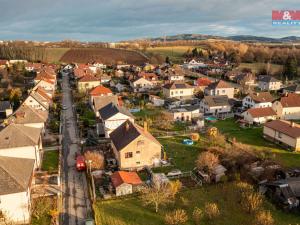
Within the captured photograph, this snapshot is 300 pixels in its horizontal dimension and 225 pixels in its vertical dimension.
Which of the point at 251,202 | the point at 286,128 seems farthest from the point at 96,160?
the point at 286,128

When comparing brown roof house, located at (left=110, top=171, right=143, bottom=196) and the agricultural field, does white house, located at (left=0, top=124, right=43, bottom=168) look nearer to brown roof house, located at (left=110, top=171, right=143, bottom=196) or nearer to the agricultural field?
brown roof house, located at (left=110, top=171, right=143, bottom=196)

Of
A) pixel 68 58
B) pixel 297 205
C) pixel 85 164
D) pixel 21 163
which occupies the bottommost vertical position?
pixel 297 205

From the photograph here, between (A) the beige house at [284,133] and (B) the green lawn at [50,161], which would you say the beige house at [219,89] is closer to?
(A) the beige house at [284,133]

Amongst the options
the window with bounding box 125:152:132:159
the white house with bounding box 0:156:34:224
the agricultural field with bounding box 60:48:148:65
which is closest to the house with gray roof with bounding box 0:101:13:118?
the window with bounding box 125:152:132:159

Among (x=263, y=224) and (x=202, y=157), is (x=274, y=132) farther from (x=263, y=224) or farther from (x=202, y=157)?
(x=263, y=224)

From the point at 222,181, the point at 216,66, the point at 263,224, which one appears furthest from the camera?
the point at 216,66

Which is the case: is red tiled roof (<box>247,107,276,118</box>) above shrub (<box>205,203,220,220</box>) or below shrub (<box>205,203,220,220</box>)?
above

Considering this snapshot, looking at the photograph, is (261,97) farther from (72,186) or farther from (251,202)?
(72,186)

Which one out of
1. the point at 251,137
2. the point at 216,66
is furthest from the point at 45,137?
the point at 216,66
